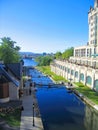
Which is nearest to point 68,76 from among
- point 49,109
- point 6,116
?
point 49,109

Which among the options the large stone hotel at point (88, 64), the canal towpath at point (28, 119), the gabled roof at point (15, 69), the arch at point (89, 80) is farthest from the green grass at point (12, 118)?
the arch at point (89, 80)

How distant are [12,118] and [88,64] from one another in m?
57.6

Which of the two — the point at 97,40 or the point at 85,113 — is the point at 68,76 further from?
the point at 85,113

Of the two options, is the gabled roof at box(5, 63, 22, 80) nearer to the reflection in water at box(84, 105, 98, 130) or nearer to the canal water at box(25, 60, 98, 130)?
the canal water at box(25, 60, 98, 130)

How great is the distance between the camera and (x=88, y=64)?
82.1 metres

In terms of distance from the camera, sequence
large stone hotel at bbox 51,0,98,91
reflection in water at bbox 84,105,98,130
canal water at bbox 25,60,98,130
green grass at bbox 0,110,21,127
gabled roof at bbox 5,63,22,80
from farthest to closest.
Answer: large stone hotel at bbox 51,0,98,91, gabled roof at bbox 5,63,22,80, reflection in water at bbox 84,105,98,130, canal water at bbox 25,60,98,130, green grass at bbox 0,110,21,127

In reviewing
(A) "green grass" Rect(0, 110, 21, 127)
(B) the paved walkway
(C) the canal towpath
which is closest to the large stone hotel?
(C) the canal towpath

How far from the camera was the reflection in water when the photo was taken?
31.5m

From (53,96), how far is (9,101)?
1732 cm

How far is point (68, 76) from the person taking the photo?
262 ft

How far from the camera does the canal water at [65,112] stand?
3128 centimetres

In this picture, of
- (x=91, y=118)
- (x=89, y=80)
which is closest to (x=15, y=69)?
(x=91, y=118)

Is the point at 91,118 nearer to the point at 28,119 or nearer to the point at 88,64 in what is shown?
the point at 28,119

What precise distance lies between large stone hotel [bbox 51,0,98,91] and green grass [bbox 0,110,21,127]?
2700cm
